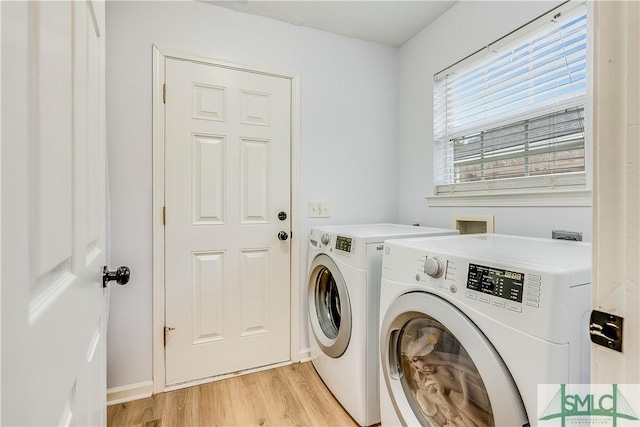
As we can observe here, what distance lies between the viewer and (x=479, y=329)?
794mm

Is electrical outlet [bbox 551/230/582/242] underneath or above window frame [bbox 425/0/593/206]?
underneath

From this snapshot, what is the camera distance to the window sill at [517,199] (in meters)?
1.27

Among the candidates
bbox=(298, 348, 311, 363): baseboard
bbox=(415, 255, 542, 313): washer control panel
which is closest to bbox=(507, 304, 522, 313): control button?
bbox=(415, 255, 542, 313): washer control panel

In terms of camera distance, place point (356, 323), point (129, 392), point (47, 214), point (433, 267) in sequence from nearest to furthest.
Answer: point (47, 214) → point (433, 267) → point (356, 323) → point (129, 392)

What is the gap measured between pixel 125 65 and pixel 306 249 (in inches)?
59.0

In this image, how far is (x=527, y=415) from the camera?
2.30 ft

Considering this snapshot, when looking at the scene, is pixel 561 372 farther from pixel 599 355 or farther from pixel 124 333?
pixel 124 333

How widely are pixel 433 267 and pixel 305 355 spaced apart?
4.77ft

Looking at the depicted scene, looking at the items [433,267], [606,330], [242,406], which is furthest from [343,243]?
[606,330]

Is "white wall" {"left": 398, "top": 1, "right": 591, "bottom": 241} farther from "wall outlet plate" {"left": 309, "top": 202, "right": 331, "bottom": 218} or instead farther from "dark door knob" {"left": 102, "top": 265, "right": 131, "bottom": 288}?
"dark door knob" {"left": 102, "top": 265, "right": 131, "bottom": 288}

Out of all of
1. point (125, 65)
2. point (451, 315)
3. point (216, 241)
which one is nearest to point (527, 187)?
point (451, 315)

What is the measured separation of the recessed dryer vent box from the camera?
165 cm

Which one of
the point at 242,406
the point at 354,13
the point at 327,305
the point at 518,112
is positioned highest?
the point at 354,13

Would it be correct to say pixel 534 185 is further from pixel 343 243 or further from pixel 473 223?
pixel 343 243
